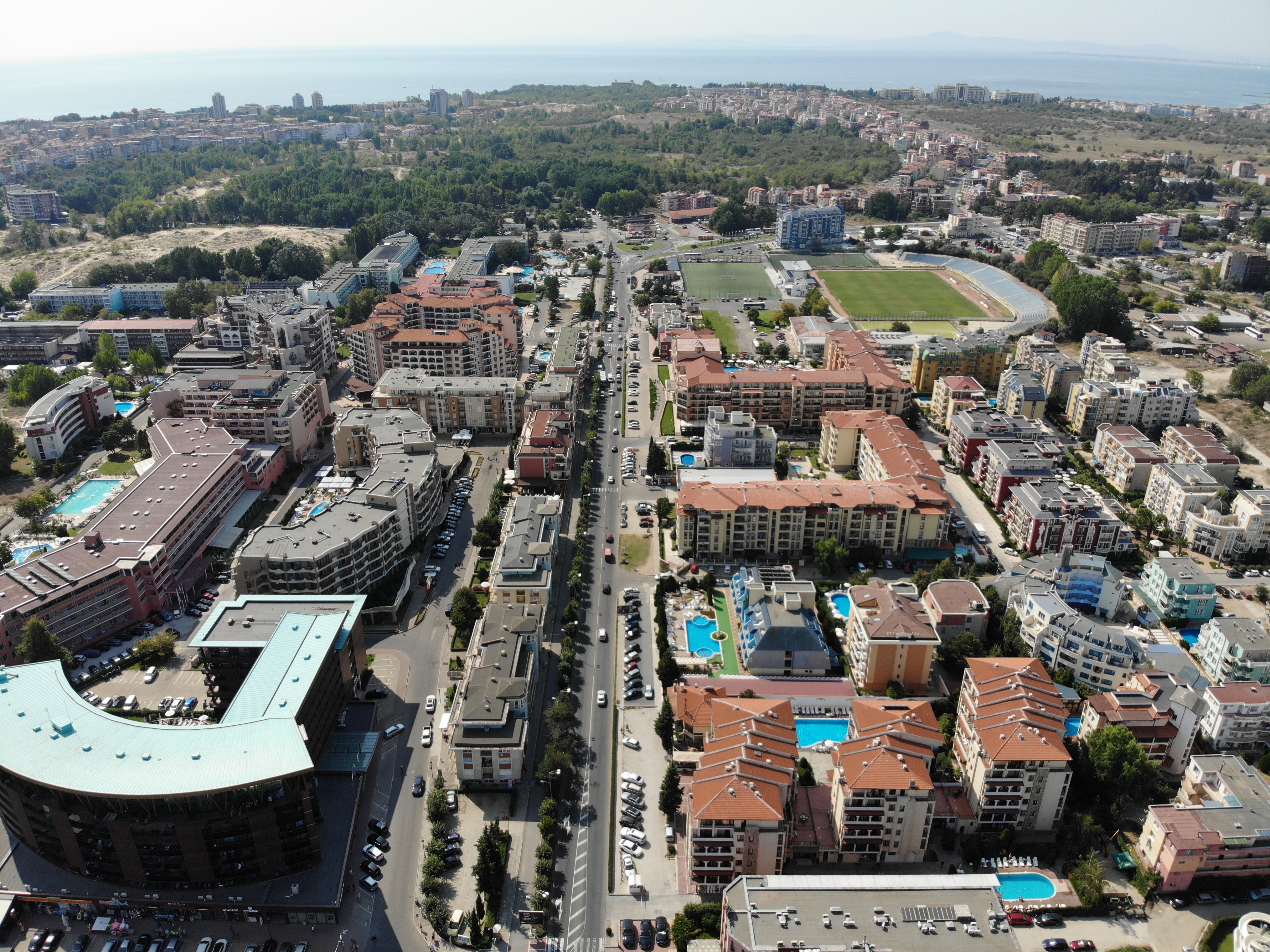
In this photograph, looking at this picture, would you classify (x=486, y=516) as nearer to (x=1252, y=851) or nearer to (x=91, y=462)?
(x=91, y=462)

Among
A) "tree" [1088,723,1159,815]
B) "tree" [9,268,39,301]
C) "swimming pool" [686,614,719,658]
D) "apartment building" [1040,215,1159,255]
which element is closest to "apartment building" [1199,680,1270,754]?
"tree" [1088,723,1159,815]

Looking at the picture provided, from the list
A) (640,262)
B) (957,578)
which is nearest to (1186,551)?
(957,578)

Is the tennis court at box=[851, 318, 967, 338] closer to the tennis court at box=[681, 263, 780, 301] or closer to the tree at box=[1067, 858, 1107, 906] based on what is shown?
the tennis court at box=[681, 263, 780, 301]

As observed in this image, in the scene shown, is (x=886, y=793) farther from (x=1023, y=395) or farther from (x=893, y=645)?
(x=1023, y=395)

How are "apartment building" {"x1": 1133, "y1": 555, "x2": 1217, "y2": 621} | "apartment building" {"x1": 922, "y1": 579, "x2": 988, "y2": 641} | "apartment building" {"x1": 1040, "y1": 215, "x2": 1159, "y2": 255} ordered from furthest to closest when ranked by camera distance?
"apartment building" {"x1": 1040, "y1": 215, "x2": 1159, "y2": 255} < "apartment building" {"x1": 1133, "y1": 555, "x2": 1217, "y2": 621} < "apartment building" {"x1": 922, "y1": 579, "x2": 988, "y2": 641}

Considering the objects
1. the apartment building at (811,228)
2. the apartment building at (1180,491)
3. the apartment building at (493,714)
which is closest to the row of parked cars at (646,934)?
the apartment building at (493,714)
